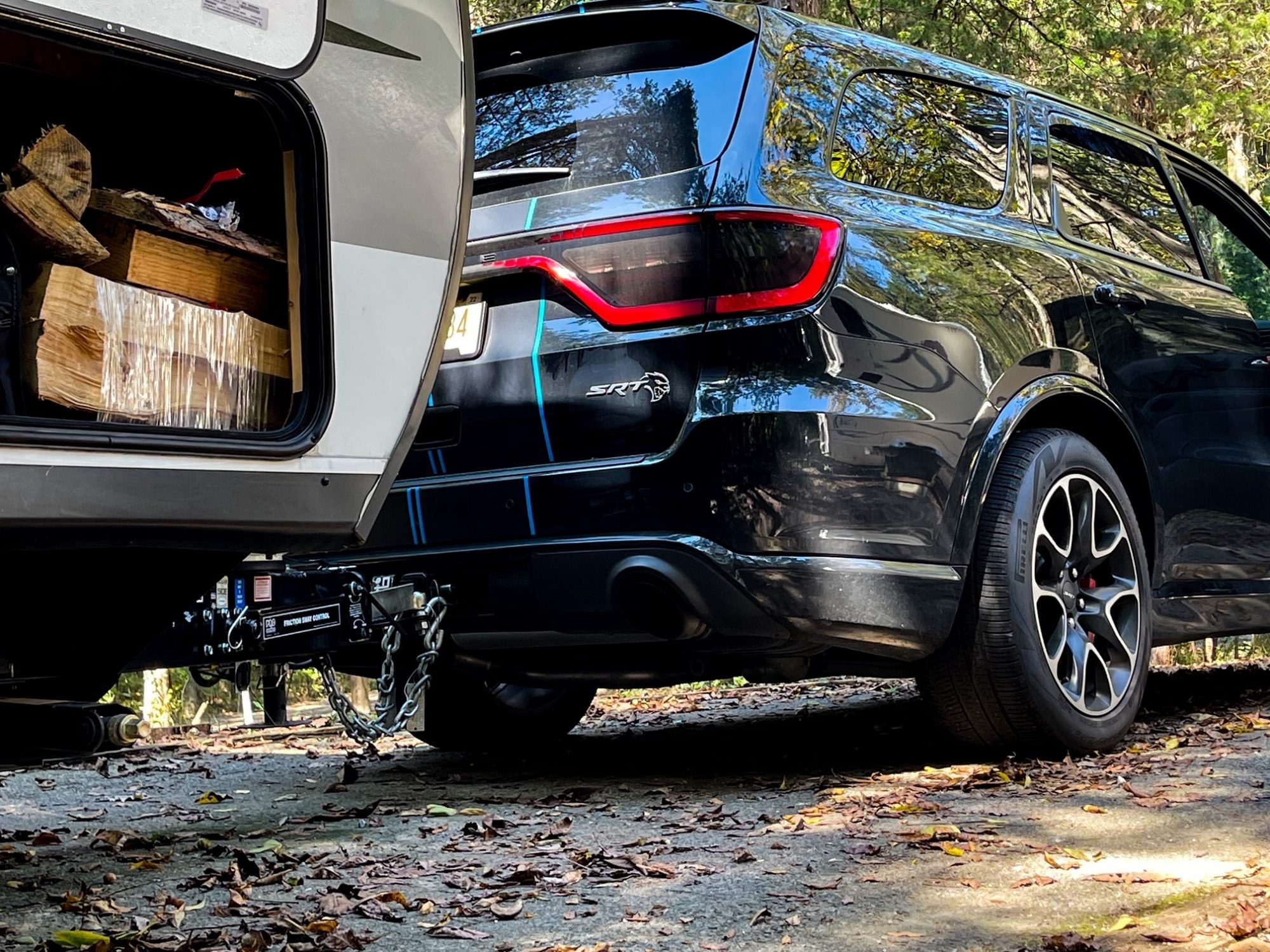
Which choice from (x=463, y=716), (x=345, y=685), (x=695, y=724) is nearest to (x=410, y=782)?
(x=463, y=716)

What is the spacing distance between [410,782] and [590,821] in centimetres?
111

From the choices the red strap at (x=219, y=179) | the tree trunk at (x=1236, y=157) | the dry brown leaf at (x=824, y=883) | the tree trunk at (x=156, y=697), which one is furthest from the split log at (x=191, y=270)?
the tree trunk at (x=1236, y=157)

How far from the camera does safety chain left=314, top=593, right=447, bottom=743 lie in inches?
165

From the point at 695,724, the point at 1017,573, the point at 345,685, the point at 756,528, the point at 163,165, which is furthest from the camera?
the point at 345,685

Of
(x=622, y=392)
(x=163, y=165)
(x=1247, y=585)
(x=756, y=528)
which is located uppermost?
(x=163, y=165)

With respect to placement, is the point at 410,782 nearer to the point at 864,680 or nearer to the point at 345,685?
the point at 864,680

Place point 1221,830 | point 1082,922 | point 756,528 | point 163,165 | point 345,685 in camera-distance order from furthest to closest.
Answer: point 345,685, point 756,528, point 1221,830, point 163,165, point 1082,922

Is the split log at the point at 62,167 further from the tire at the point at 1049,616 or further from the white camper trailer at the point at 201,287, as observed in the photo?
the tire at the point at 1049,616

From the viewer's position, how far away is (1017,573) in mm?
4398

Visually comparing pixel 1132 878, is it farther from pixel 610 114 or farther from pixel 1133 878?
pixel 610 114

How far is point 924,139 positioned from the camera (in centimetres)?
468

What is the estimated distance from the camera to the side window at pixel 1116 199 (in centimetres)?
523

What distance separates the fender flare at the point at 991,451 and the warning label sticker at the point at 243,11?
96.6 inches

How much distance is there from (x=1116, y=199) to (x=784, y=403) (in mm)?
2330
